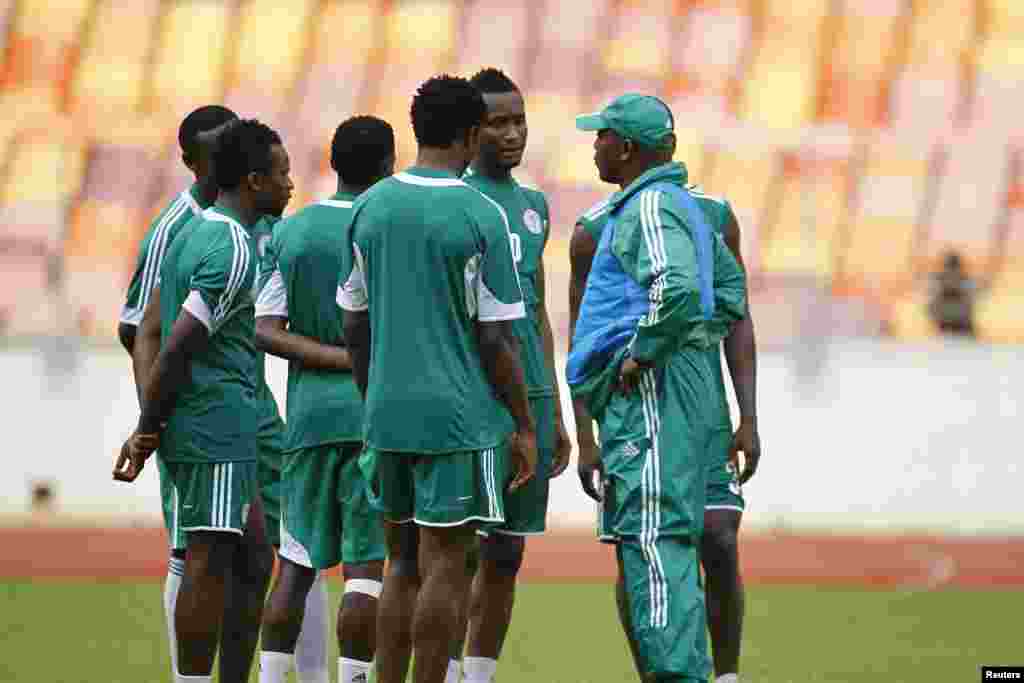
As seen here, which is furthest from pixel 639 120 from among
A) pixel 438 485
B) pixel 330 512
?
pixel 330 512

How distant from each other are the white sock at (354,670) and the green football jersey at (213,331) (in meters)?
0.79

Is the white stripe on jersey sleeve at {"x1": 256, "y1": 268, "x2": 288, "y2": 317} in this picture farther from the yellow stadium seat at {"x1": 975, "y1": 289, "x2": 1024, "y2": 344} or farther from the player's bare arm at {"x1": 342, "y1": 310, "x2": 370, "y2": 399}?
the yellow stadium seat at {"x1": 975, "y1": 289, "x2": 1024, "y2": 344}

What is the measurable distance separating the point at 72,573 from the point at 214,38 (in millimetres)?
14338

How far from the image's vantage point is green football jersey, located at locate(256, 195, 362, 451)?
7547mm

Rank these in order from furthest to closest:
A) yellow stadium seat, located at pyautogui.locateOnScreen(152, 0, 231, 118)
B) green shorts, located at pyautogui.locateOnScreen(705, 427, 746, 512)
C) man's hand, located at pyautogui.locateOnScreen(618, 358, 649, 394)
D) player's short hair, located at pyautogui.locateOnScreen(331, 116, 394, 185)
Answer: yellow stadium seat, located at pyautogui.locateOnScreen(152, 0, 231, 118)
green shorts, located at pyautogui.locateOnScreen(705, 427, 746, 512)
player's short hair, located at pyautogui.locateOnScreen(331, 116, 394, 185)
man's hand, located at pyautogui.locateOnScreen(618, 358, 649, 394)

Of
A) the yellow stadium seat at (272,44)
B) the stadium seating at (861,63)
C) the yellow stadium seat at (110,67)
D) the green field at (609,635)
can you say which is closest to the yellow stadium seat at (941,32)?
the stadium seating at (861,63)

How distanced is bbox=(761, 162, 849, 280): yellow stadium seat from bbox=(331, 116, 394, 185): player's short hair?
16823 mm

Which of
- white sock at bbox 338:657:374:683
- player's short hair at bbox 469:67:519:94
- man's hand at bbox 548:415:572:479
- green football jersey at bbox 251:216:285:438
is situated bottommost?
white sock at bbox 338:657:374:683

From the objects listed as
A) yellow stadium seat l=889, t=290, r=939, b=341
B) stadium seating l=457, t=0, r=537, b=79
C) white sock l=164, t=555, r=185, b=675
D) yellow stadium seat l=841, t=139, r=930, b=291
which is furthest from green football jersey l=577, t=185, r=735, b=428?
stadium seating l=457, t=0, r=537, b=79

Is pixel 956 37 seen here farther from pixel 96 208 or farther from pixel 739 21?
pixel 96 208

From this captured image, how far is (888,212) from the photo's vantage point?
25359 mm

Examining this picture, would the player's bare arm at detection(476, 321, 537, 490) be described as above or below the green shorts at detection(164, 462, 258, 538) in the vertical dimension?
above

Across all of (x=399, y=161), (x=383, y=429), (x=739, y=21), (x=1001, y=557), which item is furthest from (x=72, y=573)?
(x=739, y=21)

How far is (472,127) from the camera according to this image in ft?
22.8
